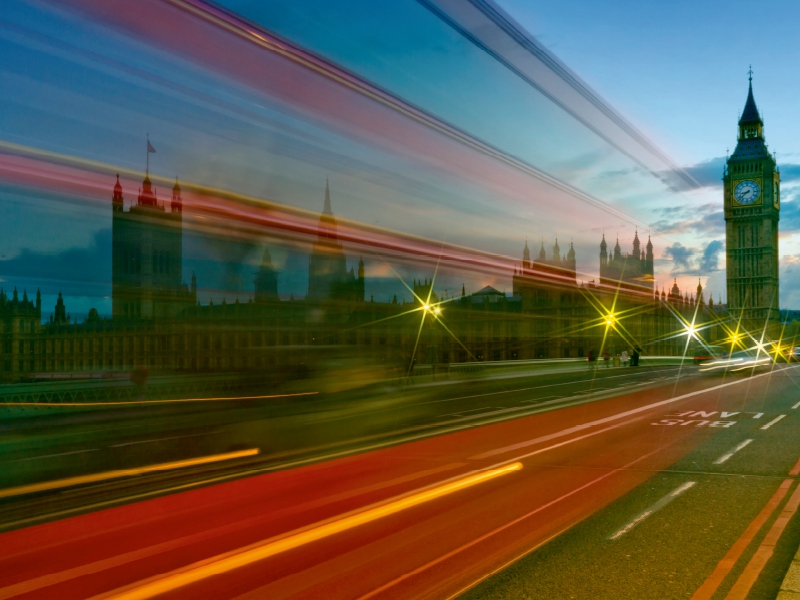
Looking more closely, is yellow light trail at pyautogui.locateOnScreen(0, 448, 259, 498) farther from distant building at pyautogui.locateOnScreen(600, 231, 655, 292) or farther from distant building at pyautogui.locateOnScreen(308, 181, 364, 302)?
distant building at pyautogui.locateOnScreen(600, 231, 655, 292)

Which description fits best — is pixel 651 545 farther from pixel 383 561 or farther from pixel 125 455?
pixel 125 455

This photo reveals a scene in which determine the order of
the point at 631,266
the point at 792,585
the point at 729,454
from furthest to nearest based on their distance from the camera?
the point at 631,266 → the point at 729,454 → the point at 792,585

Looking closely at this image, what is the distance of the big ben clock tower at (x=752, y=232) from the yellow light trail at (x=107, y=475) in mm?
147825

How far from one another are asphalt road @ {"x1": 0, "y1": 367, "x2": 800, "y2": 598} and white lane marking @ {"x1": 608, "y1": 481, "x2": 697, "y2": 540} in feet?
0.12

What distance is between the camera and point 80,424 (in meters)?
15.4

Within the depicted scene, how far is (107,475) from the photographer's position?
10.4 meters

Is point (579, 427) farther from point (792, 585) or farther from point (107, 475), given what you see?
point (792, 585)

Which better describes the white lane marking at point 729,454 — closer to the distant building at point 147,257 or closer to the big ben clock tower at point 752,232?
the distant building at point 147,257

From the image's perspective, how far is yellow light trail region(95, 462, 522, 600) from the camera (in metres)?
5.39

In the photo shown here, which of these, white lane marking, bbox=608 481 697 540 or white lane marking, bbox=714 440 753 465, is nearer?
white lane marking, bbox=608 481 697 540

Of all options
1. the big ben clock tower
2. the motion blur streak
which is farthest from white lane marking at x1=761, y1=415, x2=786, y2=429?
the big ben clock tower

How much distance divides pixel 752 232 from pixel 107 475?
155 m

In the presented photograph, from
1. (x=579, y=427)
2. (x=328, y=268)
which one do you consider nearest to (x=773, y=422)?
(x=579, y=427)

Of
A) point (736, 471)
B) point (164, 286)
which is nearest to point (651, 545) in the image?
point (736, 471)
